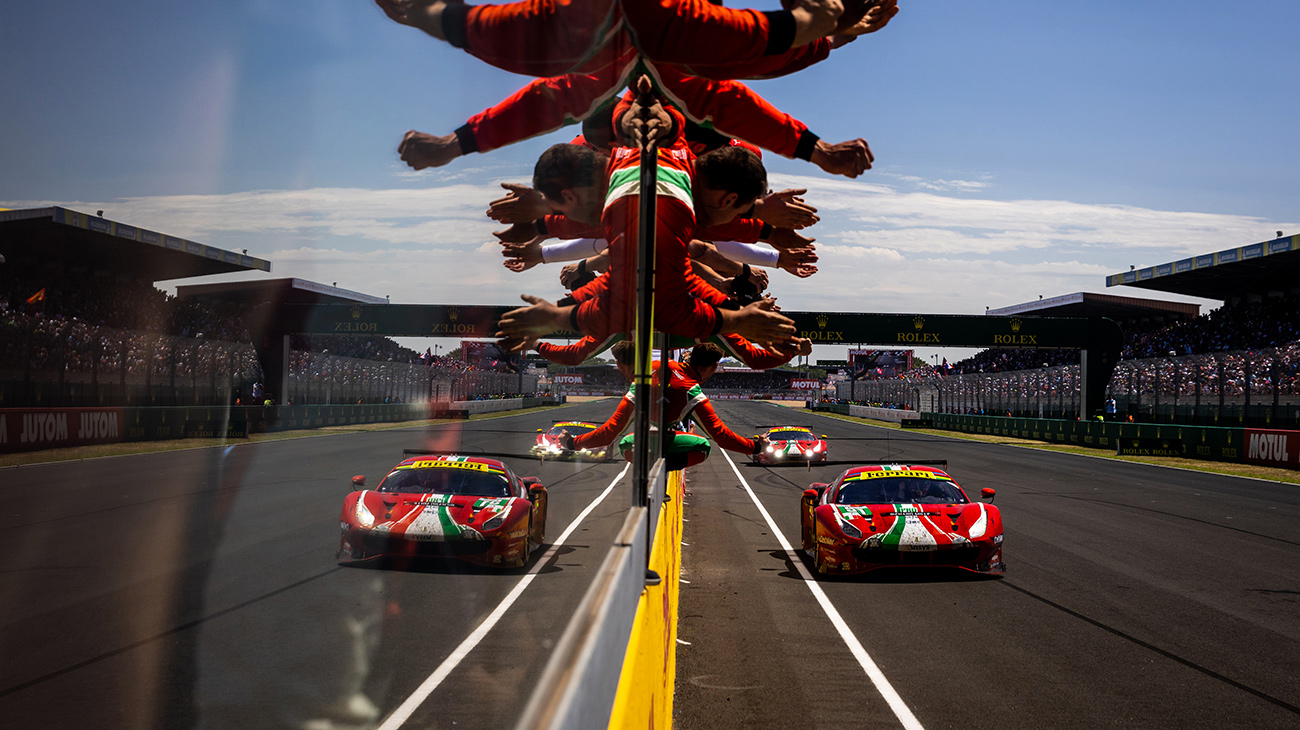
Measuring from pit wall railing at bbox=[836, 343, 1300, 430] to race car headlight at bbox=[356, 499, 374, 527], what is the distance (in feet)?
93.1

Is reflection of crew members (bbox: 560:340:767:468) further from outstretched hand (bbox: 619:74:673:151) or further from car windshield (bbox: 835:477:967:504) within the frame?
car windshield (bbox: 835:477:967:504)

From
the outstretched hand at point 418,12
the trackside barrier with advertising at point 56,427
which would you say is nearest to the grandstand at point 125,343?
the trackside barrier with advertising at point 56,427

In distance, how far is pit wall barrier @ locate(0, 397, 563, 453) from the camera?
848 inches

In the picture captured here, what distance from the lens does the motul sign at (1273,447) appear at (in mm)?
24969

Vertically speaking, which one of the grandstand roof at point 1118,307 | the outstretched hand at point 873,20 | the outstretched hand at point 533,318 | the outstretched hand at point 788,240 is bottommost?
the outstretched hand at point 533,318

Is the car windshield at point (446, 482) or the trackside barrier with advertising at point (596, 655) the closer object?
the trackside barrier with advertising at point (596, 655)

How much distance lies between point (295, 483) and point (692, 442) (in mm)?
15648

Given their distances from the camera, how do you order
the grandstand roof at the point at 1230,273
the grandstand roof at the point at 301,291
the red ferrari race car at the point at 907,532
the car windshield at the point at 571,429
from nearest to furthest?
the grandstand roof at the point at 301,291 < the red ferrari race car at the point at 907,532 < the car windshield at the point at 571,429 < the grandstand roof at the point at 1230,273

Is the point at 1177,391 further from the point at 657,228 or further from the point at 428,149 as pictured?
the point at 428,149

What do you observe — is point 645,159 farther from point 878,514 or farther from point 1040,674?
point 878,514

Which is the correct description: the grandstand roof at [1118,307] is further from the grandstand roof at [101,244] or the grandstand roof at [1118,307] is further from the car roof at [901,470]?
the grandstand roof at [101,244]

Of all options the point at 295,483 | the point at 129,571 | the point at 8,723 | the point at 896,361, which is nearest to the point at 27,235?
the point at 8,723

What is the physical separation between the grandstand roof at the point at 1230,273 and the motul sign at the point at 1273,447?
50.7 ft

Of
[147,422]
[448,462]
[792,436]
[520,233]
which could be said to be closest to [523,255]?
[520,233]
